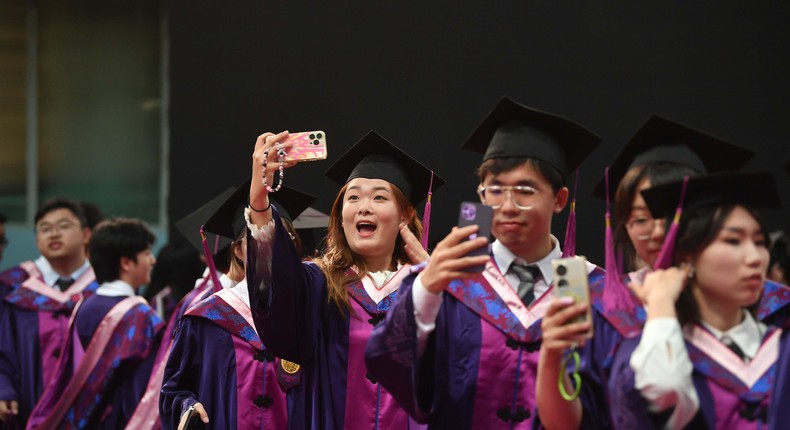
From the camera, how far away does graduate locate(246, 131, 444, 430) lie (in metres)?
3.87

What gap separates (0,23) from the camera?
10.0 m

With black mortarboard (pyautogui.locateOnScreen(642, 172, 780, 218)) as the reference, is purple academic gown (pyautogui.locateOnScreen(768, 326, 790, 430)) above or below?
below

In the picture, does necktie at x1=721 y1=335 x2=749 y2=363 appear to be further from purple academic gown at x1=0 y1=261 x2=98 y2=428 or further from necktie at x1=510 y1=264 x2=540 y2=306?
purple academic gown at x1=0 y1=261 x2=98 y2=428

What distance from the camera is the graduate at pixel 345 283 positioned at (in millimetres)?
3867

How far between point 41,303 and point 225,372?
298cm

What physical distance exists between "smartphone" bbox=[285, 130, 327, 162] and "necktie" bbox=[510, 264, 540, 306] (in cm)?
81

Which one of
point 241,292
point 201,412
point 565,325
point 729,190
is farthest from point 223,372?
point 729,190

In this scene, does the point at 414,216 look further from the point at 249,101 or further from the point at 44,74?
the point at 44,74

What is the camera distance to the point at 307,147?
3744mm

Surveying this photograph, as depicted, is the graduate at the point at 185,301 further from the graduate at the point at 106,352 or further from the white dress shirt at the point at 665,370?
the white dress shirt at the point at 665,370

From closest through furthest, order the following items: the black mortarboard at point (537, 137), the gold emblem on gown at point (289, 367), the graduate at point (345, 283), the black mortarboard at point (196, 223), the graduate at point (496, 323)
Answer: the graduate at point (496, 323), the black mortarboard at point (537, 137), the graduate at point (345, 283), the gold emblem on gown at point (289, 367), the black mortarboard at point (196, 223)

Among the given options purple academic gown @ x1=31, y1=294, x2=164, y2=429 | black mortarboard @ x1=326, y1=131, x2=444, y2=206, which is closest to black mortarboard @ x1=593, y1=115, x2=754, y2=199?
black mortarboard @ x1=326, y1=131, x2=444, y2=206

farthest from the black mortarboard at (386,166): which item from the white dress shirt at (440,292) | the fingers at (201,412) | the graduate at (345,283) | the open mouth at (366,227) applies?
the fingers at (201,412)

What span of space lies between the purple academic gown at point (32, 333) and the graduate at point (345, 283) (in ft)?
9.92
